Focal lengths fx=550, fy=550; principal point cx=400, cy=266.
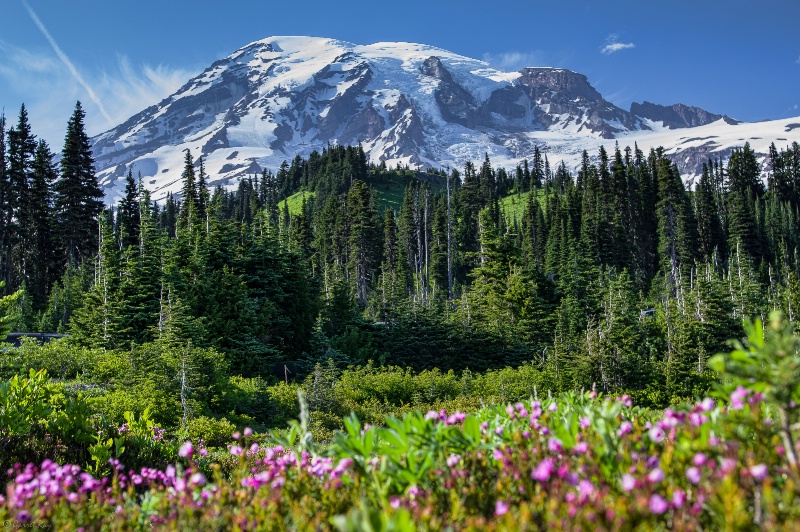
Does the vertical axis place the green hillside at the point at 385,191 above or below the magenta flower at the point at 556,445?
above

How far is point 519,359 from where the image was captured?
2573 cm

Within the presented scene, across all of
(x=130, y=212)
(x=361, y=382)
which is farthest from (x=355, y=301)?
(x=130, y=212)

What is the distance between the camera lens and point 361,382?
1870cm

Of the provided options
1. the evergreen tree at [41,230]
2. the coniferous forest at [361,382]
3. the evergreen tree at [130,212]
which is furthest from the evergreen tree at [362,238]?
the evergreen tree at [41,230]

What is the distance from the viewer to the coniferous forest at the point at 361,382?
2.42 m

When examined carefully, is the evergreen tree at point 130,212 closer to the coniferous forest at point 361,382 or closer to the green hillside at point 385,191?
the coniferous forest at point 361,382

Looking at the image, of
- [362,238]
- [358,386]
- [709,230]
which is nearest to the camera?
[358,386]

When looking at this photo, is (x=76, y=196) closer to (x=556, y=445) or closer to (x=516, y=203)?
(x=556, y=445)

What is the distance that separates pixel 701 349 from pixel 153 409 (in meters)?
19.5

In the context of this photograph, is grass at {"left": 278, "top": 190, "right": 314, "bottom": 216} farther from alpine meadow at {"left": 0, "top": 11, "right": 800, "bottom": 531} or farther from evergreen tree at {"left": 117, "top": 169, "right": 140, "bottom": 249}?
evergreen tree at {"left": 117, "top": 169, "right": 140, "bottom": 249}

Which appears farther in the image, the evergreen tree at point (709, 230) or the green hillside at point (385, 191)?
the green hillside at point (385, 191)

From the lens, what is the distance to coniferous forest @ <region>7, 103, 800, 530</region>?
242cm

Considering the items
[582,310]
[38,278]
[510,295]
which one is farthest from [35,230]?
[582,310]

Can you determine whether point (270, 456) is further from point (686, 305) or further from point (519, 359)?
point (686, 305)
